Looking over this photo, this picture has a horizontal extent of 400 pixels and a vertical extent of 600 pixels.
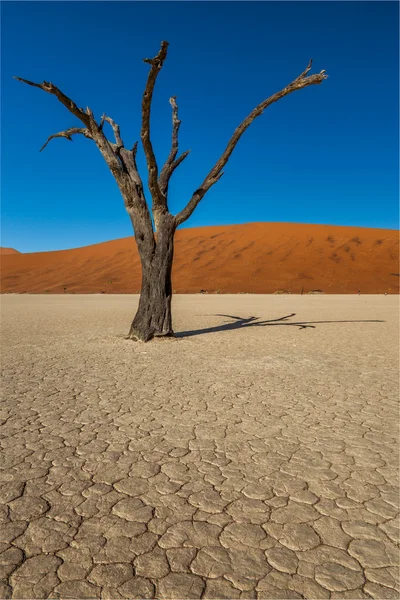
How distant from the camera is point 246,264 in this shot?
151 feet

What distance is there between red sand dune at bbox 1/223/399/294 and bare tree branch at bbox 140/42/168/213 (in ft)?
90.2

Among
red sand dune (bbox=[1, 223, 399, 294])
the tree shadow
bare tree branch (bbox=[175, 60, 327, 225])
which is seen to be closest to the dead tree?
bare tree branch (bbox=[175, 60, 327, 225])

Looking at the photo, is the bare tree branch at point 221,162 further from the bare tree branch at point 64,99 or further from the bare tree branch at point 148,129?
the bare tree branch at point 64,99

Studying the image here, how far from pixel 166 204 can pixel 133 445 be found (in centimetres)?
746

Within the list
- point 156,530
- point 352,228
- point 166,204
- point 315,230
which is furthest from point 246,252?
point 156,530

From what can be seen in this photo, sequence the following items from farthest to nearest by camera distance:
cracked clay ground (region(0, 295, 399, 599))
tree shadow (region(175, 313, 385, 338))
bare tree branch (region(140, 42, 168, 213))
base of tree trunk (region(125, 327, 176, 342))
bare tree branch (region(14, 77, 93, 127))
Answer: tree shadow (region(175, 313, 385, 338))
base of tree trunk (region(125, 327, 176, 342))
bare tree branch (region(14, 77, 93, 127))
bare tree branch (region(140, 42, 168, 213))
cracked clay ground (region(0, 295, 399, 599))

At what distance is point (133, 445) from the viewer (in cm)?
374

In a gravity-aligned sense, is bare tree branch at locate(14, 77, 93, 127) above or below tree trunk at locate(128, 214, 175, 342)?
above

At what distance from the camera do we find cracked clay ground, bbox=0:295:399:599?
211 centimetres

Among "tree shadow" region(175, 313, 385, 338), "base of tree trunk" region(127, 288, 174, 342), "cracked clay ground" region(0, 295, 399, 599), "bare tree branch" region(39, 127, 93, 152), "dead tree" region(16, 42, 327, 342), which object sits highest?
"bare tree branch" region(39, 127, 93, 152)

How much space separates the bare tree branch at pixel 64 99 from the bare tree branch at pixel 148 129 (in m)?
1.66

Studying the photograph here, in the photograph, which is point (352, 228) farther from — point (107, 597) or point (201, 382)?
point (107, 597)

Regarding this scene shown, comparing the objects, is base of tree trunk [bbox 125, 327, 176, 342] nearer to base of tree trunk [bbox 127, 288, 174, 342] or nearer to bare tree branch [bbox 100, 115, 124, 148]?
base of tree trunk [bbox 127, 288, 174, 342]

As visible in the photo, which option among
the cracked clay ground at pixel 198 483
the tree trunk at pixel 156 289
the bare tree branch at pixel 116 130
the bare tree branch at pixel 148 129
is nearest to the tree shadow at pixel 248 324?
the tree trunk at pixel 156 289
